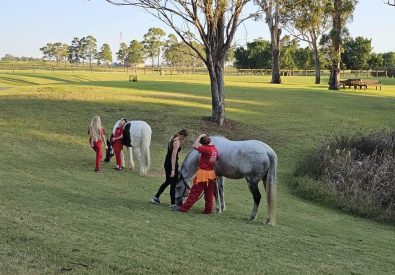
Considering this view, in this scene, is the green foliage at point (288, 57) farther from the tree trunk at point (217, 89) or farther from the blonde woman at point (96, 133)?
the blonde woman at point (96, 133)

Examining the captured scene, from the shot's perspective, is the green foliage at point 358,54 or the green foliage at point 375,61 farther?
the green foliage at point 375,61

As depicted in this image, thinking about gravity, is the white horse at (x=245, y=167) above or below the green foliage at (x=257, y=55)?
below

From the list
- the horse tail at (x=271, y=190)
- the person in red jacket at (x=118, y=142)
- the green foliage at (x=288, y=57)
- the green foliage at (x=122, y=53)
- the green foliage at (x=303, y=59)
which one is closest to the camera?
the horse tail at (x=271, y=190)

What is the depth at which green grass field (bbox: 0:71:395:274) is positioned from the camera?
6.66m

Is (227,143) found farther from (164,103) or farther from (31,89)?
(31,89)

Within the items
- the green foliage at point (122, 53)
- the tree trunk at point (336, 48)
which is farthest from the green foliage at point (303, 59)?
the green foliage at point (122, 53)

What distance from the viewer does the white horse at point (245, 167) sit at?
10444 mm

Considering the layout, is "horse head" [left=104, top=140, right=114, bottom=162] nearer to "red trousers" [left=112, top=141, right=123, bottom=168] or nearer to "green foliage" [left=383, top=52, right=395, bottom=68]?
"red trousers" [left=112, top=141, right=123, bottom=168]

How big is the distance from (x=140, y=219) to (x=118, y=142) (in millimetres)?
6932

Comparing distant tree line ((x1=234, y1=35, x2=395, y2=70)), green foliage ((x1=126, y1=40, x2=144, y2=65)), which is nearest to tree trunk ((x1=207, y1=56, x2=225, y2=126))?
distant tree line ((x1=234, y1=35, x2=395, y2=70))

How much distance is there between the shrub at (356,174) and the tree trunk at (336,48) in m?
32.7

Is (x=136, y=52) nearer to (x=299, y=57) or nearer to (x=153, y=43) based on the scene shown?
(x=153, y=43)

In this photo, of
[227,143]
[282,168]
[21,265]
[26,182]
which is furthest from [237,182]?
[21,265]

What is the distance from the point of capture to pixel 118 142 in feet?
51.9
